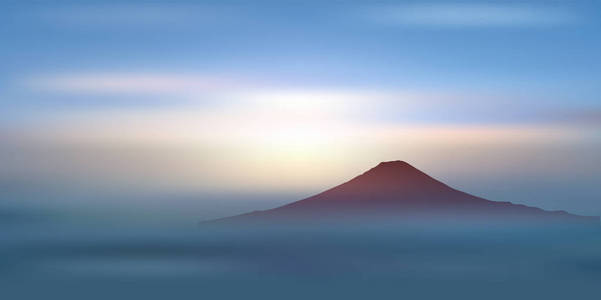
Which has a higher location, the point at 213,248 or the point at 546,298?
the point at 213,248

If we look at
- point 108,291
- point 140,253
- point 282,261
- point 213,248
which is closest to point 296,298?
point 108,291

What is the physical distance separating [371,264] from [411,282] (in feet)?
70.8

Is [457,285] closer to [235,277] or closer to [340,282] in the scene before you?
[340,282]

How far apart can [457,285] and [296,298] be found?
39.6 feet

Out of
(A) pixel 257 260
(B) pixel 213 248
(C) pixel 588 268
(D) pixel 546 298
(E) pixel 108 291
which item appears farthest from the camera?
(B) pixel 213 248

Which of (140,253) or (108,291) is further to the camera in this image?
(140,253)

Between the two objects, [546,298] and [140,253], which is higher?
[140,253]

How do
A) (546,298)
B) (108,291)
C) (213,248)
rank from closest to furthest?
1. (546,298)
2. (108,291)
3. (213,248)

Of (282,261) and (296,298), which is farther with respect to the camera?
(282,261)

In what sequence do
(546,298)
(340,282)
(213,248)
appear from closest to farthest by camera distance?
(546,298) < (340,282) < (213,248)

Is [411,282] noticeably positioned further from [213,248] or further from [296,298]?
[213,248]

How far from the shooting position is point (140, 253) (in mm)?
87688

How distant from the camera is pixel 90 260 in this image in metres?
75.3

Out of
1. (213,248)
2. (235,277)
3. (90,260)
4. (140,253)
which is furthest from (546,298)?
(213,248)
